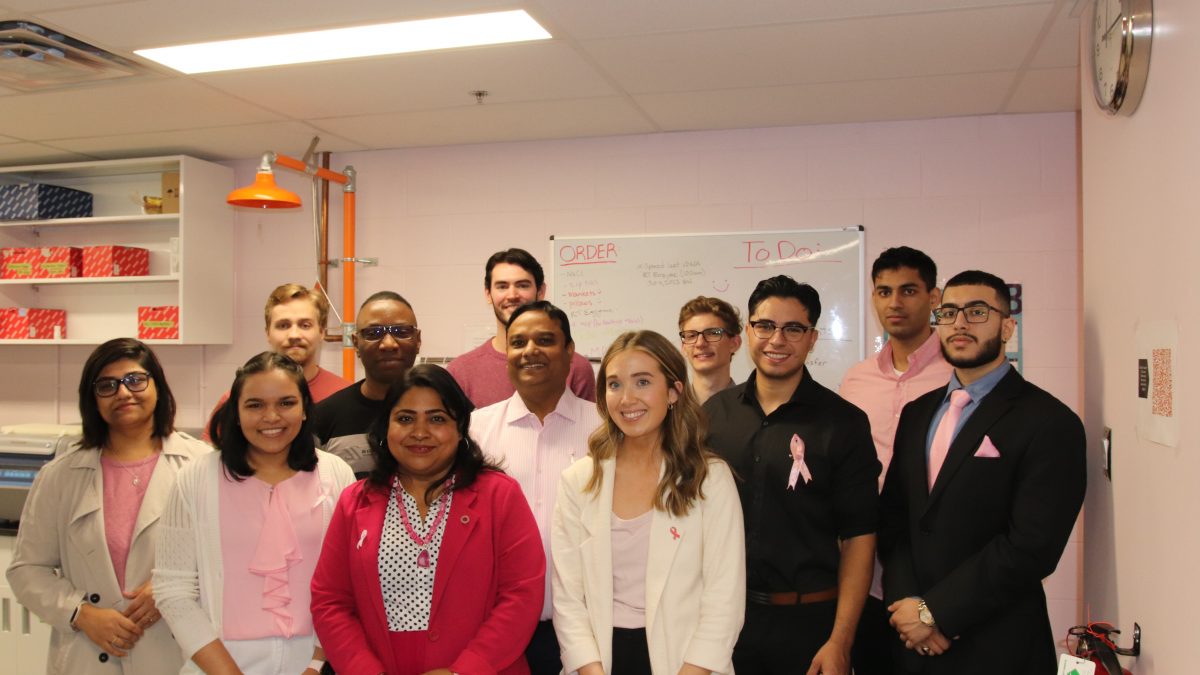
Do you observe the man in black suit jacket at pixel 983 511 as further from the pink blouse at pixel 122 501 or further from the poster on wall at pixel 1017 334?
the pink blouse at pixel 122 501

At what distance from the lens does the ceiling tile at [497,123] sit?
3.91 metres

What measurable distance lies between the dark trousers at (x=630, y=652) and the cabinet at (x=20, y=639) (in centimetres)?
306

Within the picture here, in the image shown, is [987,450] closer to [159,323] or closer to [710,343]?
[710,343]

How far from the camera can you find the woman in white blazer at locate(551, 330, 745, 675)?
2.00m

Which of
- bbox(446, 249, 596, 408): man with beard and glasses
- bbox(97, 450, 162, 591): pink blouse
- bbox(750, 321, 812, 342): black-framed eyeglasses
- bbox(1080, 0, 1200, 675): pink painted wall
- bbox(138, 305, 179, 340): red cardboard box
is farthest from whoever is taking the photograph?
bbox(138, 305, 179, 340): red cardboard box

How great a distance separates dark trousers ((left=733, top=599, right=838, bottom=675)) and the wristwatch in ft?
0.64

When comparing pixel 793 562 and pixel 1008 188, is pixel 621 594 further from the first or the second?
pixel 1008 188

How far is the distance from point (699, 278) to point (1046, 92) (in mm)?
1655

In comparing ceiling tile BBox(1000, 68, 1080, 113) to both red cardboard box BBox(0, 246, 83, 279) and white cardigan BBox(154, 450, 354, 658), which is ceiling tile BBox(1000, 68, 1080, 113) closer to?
white cardigan BBox(154, 450, 354, 658)

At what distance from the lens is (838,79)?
3.48 meters

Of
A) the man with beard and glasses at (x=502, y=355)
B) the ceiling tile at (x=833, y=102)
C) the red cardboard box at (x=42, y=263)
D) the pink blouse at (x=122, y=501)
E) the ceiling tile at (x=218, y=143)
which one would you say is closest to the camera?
the pink blouse at (x=122, y=501)

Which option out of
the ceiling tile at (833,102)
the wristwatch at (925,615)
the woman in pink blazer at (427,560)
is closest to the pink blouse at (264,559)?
the woman in pink blazer at (427,560)

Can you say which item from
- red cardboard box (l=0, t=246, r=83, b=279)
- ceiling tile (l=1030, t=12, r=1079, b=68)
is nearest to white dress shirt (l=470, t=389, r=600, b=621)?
ceiling tile (l=1030, t=12, r=1079, b=68)

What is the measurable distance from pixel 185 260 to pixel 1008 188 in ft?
13.2
